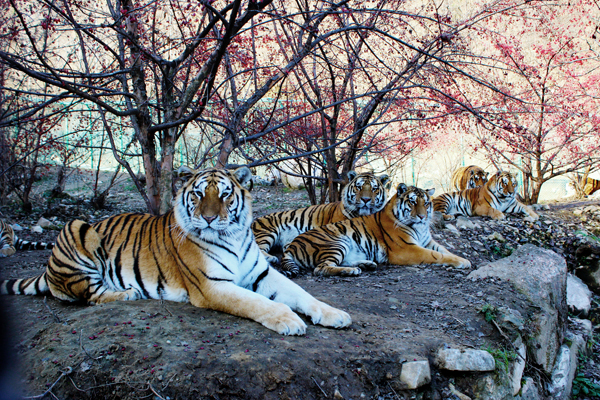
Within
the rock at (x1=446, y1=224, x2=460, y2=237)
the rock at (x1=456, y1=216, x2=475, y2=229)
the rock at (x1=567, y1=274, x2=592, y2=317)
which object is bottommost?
the rock at (x1=567, y1=274, x2=592, y2=317)

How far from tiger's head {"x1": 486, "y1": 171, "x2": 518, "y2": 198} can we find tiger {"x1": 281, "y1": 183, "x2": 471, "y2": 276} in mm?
3966

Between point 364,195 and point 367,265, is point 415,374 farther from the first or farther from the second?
point 364,195

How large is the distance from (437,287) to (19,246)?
18.8ft

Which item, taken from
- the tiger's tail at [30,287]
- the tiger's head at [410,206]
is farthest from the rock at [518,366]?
the tiger's tail at [30,287]

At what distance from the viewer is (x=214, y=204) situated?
11.3ft

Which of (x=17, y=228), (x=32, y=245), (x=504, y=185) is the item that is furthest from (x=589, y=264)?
(x=17, y=228)

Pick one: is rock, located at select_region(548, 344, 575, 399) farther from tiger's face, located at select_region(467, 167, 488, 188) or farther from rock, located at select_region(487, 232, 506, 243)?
tiger's face, located at select_region(467, 167, 488, 188)

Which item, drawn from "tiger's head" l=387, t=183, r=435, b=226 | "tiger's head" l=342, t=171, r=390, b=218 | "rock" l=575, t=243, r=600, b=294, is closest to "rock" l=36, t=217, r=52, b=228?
"tiger's head" l=342, t=171, r=390, b=218

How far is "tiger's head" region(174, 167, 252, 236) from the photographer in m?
3.43

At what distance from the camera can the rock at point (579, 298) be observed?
640cm

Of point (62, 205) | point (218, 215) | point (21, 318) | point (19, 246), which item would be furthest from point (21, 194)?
point (218, 215)

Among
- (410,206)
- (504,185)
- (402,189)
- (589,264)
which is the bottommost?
(589,264)

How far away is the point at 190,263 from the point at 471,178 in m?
9.06

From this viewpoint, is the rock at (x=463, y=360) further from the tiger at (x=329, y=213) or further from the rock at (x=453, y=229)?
the rock at (x=453, y=229)
